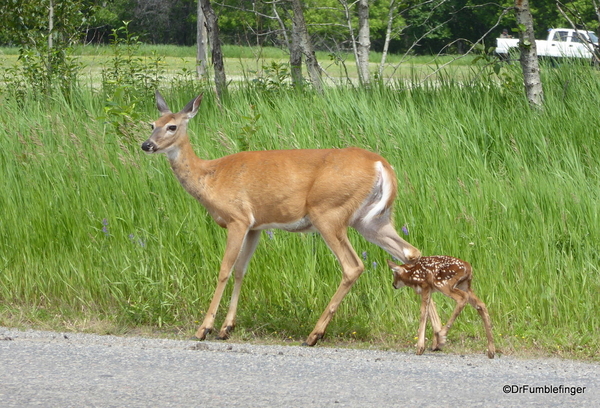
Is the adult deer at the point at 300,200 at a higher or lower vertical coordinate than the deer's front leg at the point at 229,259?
higher

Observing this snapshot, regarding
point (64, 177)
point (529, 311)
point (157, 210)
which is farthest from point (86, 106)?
point (529, 311)

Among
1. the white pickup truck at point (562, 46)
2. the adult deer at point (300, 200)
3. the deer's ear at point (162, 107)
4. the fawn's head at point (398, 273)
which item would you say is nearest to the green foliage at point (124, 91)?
the deer's ear at point (162, 107)

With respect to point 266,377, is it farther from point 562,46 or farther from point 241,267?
point 562,46

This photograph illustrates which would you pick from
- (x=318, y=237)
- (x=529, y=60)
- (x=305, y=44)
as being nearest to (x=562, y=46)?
(x=305, y=44)

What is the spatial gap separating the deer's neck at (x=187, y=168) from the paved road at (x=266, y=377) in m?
1.13

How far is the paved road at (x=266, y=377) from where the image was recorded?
4266 mm

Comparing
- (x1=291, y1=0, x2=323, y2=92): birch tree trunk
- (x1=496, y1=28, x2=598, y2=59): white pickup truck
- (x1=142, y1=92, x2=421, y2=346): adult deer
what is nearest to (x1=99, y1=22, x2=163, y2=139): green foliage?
(x1=291, y1=0, x2=323, y2=92): birch tree trunk

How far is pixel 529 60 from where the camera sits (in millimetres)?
8711

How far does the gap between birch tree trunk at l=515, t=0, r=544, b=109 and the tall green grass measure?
0.54 feet

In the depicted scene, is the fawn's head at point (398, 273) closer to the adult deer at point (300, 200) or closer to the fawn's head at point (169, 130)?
the adult deer at point (300, 200)

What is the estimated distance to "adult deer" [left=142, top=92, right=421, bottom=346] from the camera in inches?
222

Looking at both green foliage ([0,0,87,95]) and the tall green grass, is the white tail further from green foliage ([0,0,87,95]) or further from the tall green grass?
green foliage ([0,0,87,95])

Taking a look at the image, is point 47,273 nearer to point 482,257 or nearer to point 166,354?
point 166,354

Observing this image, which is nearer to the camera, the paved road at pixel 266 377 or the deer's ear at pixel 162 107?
the paved road at pixel 266 377
